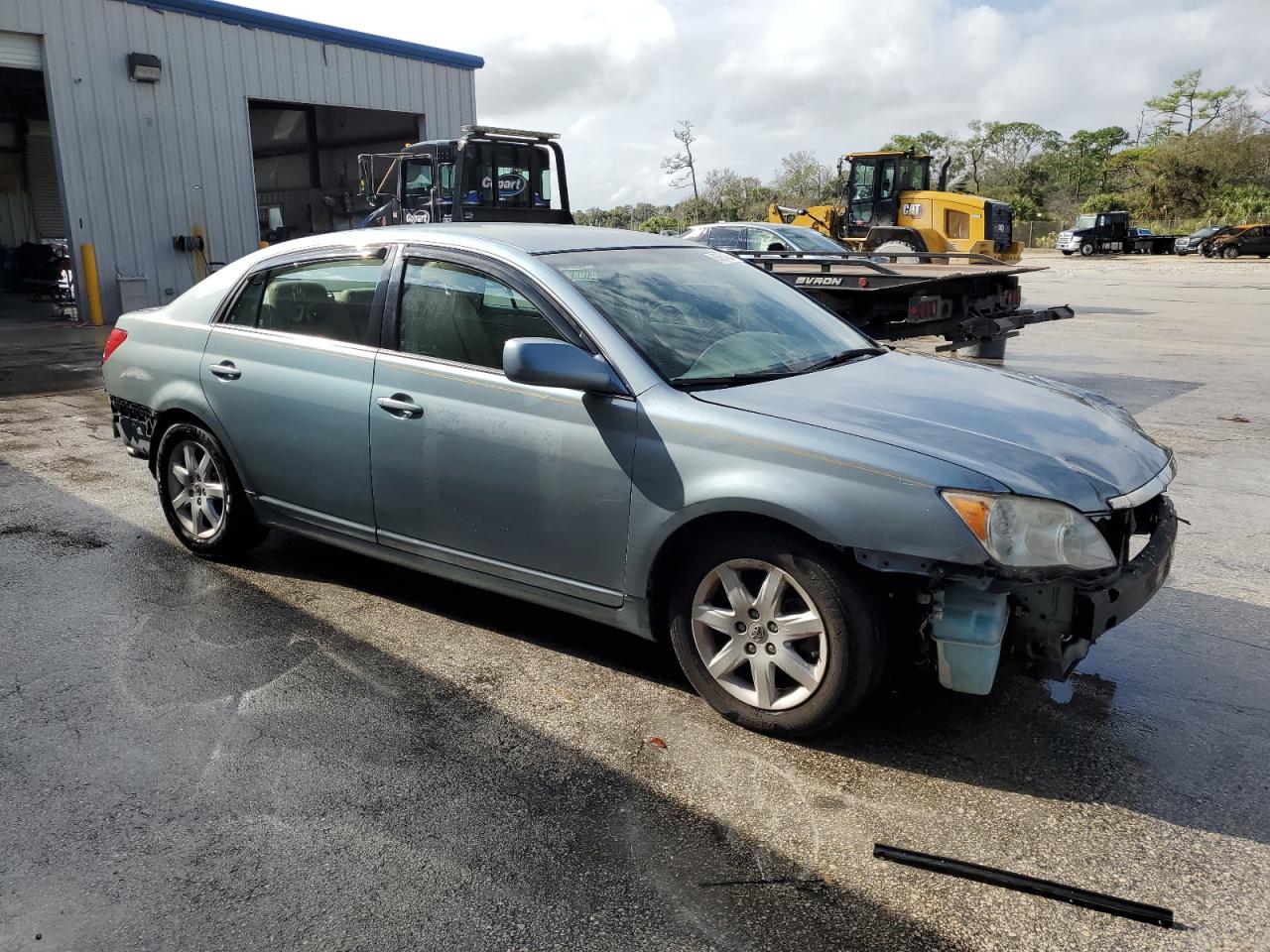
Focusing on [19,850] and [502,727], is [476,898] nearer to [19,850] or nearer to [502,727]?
[502,727]

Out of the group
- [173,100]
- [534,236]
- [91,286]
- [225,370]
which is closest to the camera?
[534,236]

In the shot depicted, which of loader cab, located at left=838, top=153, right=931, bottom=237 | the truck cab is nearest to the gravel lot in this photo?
loader cab, located at left=838, top=153, right=931, bottom=237

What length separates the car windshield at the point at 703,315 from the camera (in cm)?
368

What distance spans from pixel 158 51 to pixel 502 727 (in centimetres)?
1879

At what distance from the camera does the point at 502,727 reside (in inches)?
135

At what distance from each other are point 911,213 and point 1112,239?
31463 mm

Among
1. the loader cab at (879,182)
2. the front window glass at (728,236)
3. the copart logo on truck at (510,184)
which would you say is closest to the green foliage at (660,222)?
the loader cab at (879,182)

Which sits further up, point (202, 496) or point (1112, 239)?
point (1112, 239)

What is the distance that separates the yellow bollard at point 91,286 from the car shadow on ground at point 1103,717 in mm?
16100

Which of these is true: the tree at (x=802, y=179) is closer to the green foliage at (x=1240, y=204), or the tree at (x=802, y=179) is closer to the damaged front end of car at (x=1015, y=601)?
the green foliage at (x=1240, y=204)

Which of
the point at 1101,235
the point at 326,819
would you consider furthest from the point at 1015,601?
the point at 1101,235

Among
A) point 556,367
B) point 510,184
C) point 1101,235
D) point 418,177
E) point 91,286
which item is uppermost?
point 418,177

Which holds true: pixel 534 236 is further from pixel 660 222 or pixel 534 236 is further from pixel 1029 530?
pixel 660 222

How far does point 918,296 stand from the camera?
9.47 metres
